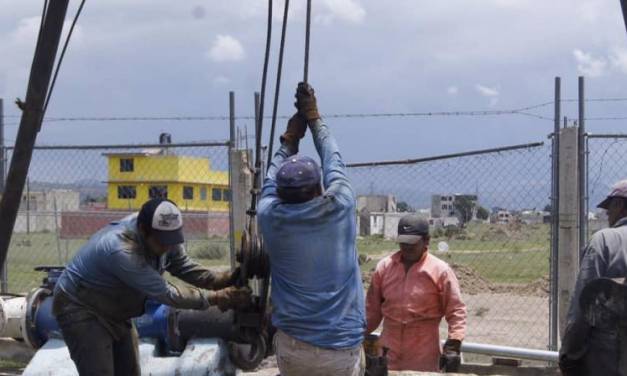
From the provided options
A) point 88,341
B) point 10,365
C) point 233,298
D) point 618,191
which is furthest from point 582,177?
point 10,365

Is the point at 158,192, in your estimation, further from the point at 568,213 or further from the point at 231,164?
the point at 568,213

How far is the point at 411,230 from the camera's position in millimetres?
6191

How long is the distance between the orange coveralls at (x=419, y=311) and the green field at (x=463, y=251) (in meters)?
2.75

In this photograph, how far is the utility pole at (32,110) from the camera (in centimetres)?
491

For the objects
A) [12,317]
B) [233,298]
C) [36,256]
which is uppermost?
[233,298]

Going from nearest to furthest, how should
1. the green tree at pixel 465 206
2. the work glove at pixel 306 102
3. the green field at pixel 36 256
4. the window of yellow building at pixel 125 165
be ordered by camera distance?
the work glove at pixel 306 102 → the green tree at pixel 465 206 → the window of yellow building at pixel 125 165 → the green field at pixel 36 256

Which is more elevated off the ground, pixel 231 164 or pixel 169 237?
pixel 231 164

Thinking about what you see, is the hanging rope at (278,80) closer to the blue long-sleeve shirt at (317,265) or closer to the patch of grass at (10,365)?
the blue long-sleeve shirt at (317,265)

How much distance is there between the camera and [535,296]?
16750 millimetres

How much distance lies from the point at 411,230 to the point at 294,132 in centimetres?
140

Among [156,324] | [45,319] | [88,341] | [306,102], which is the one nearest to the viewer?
[306,102]

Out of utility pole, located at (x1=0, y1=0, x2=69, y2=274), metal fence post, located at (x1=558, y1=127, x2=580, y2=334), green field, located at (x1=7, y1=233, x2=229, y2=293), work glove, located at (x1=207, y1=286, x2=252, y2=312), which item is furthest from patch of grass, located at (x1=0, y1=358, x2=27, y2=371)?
green field, located at (x1=7, y1=233, x2=229, y2=293)

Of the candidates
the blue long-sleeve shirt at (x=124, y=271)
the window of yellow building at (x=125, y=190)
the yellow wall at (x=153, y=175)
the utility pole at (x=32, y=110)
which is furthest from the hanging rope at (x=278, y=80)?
the window of yellow building at (x=125, y=190)

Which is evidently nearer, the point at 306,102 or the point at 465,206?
the point at 306,102
